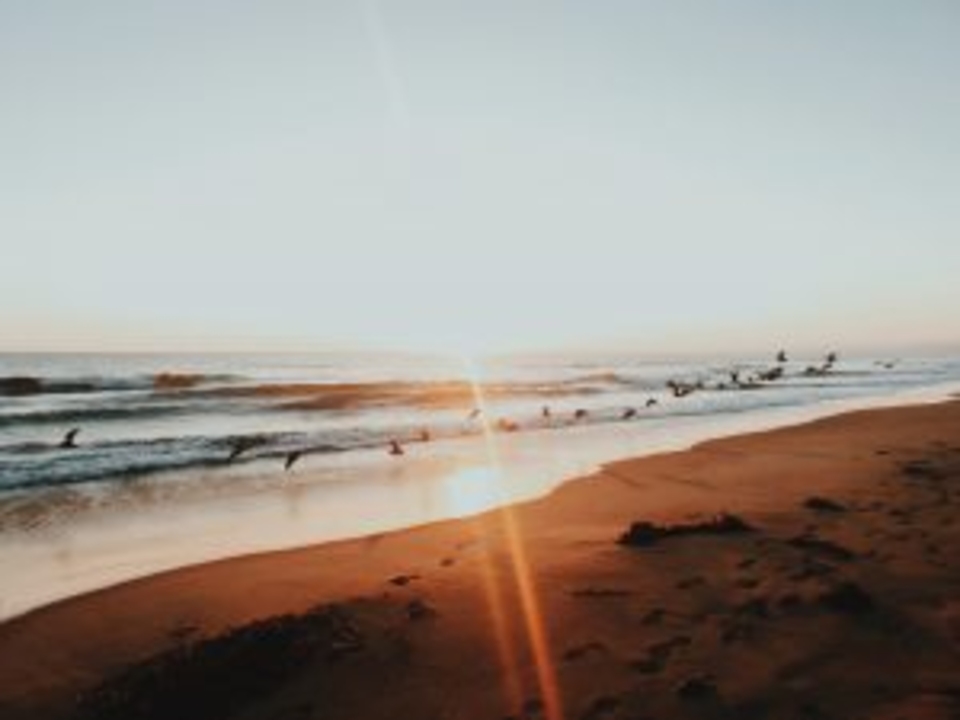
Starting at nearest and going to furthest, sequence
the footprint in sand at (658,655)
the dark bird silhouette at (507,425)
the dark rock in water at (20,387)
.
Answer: the footprint in sand at (658,655) < the dark bird silhouette at (507,425) < the dark rock in water at (20,387)

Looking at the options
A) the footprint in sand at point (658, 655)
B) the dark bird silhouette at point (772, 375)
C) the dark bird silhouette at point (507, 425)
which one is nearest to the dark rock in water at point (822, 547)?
the footprint in sand at point (658, 655)

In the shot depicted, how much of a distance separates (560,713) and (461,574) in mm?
3380

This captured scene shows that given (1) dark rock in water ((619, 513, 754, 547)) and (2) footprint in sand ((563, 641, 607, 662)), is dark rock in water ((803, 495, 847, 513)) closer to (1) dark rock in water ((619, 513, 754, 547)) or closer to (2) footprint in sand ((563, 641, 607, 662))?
(1) dark rock in water ((619, 513, 754, 547))

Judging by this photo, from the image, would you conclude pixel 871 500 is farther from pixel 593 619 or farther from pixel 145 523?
pixel 145 523

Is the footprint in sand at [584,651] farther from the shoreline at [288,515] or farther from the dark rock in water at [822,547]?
the shoreline at [288,515]

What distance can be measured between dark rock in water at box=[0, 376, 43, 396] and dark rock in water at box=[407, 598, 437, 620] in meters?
56.7

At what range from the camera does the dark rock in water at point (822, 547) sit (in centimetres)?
811

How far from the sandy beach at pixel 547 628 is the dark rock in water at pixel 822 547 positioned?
0.03 meters

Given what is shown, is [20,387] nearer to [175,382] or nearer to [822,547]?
[175,382]

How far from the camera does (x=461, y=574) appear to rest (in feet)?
28.2

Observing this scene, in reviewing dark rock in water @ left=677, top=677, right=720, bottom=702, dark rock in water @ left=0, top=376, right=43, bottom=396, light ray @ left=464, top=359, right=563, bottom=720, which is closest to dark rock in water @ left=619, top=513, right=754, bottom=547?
light ray @ left=464, top=359, right=563, bottom=720

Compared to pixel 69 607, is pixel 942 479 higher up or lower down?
lower down

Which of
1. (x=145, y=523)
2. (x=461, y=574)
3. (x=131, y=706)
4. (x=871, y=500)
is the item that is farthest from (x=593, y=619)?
(x=145, y=523)

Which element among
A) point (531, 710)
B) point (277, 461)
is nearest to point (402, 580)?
point (531, 710)
